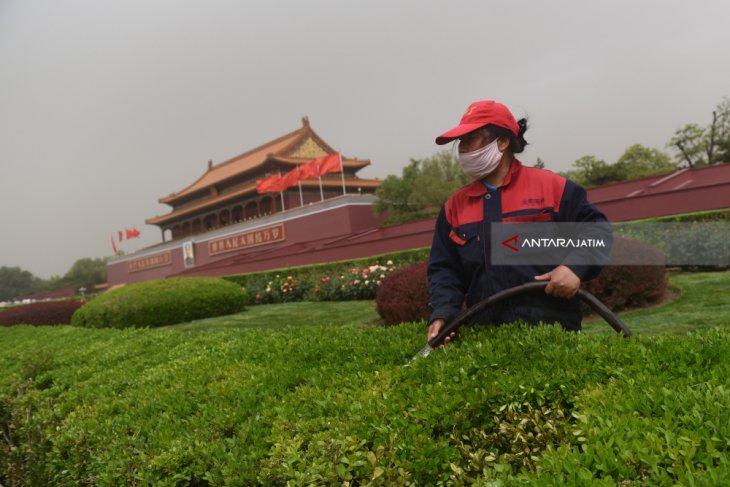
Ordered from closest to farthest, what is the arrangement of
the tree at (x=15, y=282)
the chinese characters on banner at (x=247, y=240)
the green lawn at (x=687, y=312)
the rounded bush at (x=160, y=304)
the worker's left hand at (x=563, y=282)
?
1. the worker's left hand at (x=563, y=282)
2. the green lawn at (x=687, y=312)
3. the rounded bush at (x=160, y=304)
4. the chinese characters on banner at (x=247, y=240)
5. the tree at (x=15, y=282)

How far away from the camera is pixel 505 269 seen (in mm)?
2119

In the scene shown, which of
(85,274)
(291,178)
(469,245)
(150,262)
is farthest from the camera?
(85,274)

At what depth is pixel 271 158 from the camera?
3016 centimetres

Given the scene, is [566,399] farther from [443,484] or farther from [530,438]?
[443,484]

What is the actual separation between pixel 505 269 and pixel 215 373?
174 centimetres

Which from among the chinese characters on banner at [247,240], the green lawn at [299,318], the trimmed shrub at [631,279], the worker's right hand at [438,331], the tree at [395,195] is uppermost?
the tree at [395,195]

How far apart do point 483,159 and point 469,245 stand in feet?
1.25

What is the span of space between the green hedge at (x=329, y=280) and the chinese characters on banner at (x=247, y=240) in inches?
397

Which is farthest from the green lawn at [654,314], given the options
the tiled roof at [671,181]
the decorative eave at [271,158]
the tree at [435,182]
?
the decorative eave at [271,158]

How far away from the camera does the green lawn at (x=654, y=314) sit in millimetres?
5143

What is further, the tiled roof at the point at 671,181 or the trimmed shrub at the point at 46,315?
the tiled roof at the point at 671,181

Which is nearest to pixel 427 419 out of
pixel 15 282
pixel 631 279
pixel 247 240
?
pixel 631 279

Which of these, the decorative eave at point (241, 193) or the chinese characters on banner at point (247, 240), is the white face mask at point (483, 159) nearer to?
the chinese characters on banner at point (247, 240)

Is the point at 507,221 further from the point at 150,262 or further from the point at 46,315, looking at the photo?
the point at 150,262
